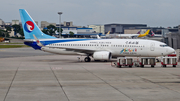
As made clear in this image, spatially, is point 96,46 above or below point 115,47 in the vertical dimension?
above

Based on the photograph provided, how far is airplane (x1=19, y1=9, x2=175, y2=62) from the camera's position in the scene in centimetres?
3722

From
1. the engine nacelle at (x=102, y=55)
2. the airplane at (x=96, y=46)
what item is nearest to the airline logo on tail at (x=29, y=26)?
the airplane at (x=96, y=46)

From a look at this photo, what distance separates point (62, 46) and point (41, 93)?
24737 millimetres

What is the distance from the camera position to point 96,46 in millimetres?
39344

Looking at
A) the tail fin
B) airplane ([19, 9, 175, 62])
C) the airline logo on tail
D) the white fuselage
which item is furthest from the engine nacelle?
the airline logo on tail

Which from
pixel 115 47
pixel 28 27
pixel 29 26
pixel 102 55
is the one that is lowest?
pixel 102 55

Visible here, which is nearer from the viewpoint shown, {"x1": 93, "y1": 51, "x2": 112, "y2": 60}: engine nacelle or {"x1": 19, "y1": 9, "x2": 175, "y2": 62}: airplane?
{"x1": 93, "y1": 51, "x2": 112, "y2": 60}: engine nacelle

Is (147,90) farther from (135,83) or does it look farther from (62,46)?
(62,46)

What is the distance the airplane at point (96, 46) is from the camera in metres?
37.2

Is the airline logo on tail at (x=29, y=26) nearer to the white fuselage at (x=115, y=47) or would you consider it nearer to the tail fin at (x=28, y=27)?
the tail fin at (x=28, y=27)

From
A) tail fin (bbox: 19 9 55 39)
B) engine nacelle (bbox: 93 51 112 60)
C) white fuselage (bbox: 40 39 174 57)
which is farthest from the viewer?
tail fin (bbox: 19 9 55 39)

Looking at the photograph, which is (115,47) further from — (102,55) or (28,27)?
(28,27)

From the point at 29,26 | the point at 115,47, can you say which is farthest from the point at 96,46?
the point at 29,26

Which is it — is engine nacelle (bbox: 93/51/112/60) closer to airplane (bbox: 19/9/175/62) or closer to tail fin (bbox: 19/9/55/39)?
airplane (bbox: 19/9/175/62)
